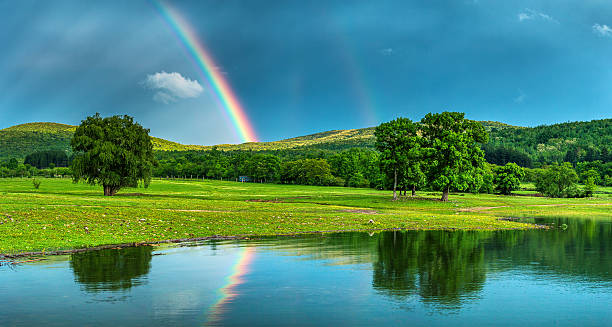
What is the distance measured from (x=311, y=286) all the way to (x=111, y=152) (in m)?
59.1

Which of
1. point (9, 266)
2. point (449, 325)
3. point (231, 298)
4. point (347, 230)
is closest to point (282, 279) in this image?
point (231, 298)

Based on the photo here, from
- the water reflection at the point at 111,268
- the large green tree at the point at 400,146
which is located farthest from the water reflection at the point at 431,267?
the large green tree at the point at 400,146

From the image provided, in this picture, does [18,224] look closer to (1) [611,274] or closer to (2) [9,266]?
(2) [9,266]

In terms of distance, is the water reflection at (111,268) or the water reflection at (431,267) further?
the water reflection at (111,268)

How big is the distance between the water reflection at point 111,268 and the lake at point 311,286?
0.15 feet

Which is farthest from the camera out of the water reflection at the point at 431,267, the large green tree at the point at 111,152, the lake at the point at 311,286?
the large green tree at the point at 111,152

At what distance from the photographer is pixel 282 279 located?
18.0 meters

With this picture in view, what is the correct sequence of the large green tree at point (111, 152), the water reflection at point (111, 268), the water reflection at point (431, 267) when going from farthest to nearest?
Answer: 1. the large green tree at point (111, 152)
2. the water reflection at point (111, 268)
3. the water reflection at point (431, 267)

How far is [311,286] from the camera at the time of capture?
16.8 metres

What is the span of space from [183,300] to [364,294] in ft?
20.1

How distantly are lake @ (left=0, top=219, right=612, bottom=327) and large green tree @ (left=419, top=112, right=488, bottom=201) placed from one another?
4457 centimetres

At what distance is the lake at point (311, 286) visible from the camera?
13.0m

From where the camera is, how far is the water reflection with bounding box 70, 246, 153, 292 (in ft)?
54.1

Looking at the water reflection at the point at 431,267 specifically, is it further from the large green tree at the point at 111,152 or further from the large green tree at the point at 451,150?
the large green tree at the point at 111,152
